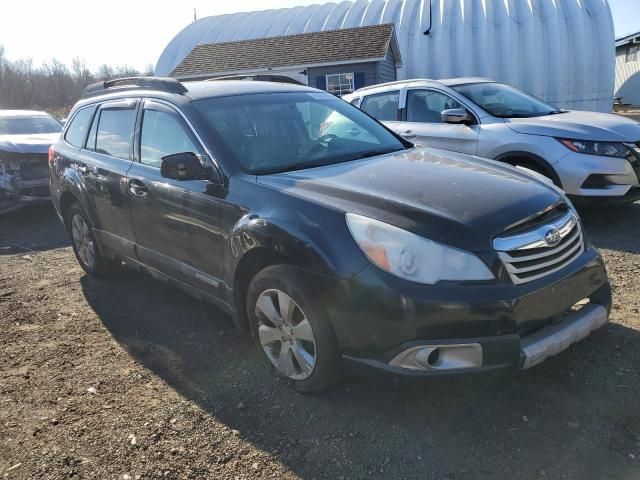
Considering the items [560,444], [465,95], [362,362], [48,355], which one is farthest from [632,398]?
[465,95]

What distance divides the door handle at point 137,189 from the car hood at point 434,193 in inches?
46.1

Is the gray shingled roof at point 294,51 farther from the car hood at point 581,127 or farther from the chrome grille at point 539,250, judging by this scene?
the chrome grille at point 539,250

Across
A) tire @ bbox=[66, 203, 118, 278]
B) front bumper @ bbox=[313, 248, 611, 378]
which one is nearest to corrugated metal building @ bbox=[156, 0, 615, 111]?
tire @ bbox=[66, 203, 118, 278]

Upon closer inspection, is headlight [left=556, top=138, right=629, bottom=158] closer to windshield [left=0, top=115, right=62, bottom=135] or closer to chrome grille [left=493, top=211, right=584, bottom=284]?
chrome grille [left=493, top=211, right=584, bottom=284]

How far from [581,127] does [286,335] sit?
448 centimetres

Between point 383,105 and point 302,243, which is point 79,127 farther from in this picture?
point 383,105

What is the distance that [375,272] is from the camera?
250 centimetres

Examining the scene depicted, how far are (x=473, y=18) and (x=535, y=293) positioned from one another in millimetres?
22343

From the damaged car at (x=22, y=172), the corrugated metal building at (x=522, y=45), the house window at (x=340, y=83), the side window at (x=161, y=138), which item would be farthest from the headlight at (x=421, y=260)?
the corrugated metal building at (x=522, y=45)

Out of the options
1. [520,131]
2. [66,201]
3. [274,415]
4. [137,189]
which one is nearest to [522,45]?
[520,131]

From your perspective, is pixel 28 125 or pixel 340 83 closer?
pixel 28 125

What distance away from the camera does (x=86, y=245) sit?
516 cm

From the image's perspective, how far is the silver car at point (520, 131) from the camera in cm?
561

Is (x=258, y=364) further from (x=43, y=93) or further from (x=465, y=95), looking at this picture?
(x=43, y=93)
